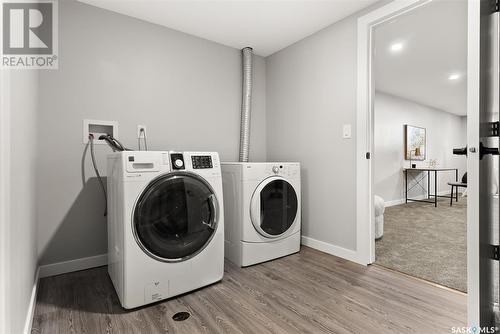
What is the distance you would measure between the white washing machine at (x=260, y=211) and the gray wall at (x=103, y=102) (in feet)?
2.45

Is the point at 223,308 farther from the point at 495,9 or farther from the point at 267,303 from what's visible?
the point at 495,9

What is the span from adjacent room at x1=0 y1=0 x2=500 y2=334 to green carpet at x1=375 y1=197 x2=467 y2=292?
1.1 inches

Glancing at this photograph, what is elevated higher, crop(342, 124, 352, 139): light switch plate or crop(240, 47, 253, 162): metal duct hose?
crop(240, 47, 253, 162): metal duct hose

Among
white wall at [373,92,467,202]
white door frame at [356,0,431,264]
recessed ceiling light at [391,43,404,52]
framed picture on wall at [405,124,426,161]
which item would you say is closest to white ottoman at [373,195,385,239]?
white door frame at [356,0,431,264]

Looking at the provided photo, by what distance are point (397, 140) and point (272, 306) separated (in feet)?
16.6

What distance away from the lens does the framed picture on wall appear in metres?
5.57

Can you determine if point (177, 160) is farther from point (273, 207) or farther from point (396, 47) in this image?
point (396, 47)

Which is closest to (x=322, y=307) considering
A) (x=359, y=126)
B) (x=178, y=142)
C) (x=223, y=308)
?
(x=223, y=308)

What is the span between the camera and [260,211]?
7.08ft

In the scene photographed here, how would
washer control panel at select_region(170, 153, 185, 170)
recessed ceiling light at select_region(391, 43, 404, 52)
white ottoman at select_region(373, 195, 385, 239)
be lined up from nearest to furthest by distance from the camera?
washer control panel at select_region(170, 153, 185, 170), white ottoman at select_region(373, 195, 385, 239), recessed ceiling light at select_region(391, 43, 404, 52)

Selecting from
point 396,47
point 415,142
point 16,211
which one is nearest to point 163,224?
point 16,211

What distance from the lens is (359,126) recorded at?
85.0 inches

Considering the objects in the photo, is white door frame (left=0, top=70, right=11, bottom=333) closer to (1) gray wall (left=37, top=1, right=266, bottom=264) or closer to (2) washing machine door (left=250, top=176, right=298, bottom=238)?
(1) gray wall (left=37, top=1, right=266, bottom=264)

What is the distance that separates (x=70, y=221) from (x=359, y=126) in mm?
2438
